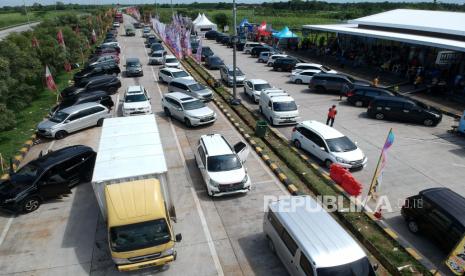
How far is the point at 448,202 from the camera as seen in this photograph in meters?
11.0

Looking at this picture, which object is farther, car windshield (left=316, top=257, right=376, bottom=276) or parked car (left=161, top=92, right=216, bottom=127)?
parked car (left=161, top=92, right=216, bottom=127)

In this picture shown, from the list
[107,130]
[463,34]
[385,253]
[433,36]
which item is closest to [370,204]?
[385,253]

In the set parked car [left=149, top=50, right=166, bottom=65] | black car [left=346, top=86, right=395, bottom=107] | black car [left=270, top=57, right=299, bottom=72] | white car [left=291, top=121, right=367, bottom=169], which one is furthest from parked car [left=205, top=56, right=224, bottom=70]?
white car [left=291, top=121, right=367, bottom=169]

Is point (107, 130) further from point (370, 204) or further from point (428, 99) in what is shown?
point (428, 99)

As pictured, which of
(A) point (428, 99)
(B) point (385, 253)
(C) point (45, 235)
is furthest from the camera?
(A) point (428, 99)

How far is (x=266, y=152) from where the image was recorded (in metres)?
17.8

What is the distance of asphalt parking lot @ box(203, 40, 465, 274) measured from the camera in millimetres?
13773

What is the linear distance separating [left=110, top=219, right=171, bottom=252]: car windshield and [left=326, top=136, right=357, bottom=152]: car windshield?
961cm

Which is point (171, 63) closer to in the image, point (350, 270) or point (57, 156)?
point (57, 156)

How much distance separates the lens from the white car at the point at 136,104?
2203 centimetres

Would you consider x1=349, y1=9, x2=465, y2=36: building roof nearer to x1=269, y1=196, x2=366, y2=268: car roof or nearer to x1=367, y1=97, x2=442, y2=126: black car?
x1=367, y1=97, x2=442, y2=126: black car

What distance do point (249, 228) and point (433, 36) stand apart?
29.2 metres

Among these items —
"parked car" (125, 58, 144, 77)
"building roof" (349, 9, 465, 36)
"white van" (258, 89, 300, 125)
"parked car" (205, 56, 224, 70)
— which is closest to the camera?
"white van" (258, 89, 300, 125)

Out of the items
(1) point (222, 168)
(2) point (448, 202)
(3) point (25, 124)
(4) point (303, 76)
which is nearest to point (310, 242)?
(2) point (448, 202)
